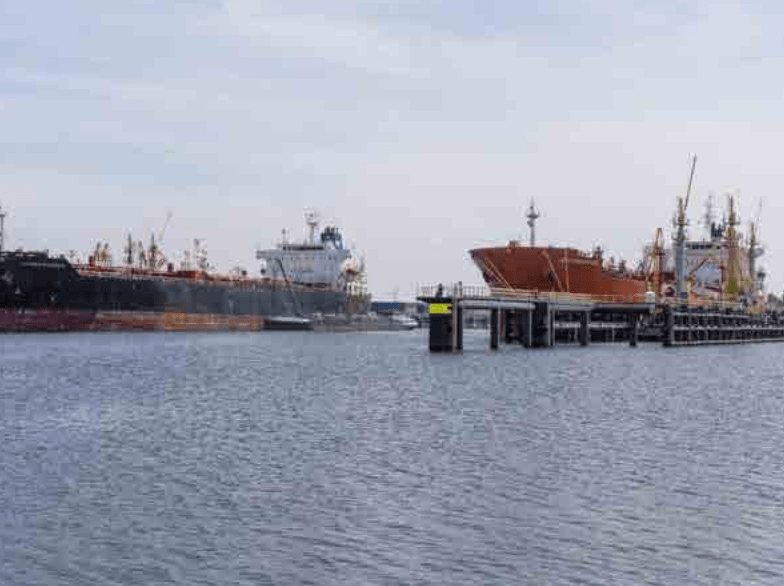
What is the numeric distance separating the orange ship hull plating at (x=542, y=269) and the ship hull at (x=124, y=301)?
2790cm

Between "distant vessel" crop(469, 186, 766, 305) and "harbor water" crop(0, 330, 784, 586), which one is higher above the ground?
"distant vessel" crop(469, 186, 766, 305)

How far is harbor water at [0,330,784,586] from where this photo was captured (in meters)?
14.8

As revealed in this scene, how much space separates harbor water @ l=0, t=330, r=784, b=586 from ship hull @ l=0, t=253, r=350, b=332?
38.7m

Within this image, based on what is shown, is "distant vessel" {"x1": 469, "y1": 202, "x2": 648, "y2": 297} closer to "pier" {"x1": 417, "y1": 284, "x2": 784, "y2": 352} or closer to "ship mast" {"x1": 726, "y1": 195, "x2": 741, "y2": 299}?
"pier" {"x1": 417, "y1": 284, "x2": 784, "y2": 352}

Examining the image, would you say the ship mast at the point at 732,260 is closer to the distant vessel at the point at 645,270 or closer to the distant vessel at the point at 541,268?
the distant vessel at the point at 645,270

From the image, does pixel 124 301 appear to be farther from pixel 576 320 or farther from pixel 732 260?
pixel 732 260

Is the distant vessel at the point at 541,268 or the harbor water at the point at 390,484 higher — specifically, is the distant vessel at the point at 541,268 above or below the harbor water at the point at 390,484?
above

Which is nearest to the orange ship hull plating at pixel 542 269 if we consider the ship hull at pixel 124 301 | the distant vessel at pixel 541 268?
the distant vessel at pixel 541 268

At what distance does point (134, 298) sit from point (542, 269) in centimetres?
3450

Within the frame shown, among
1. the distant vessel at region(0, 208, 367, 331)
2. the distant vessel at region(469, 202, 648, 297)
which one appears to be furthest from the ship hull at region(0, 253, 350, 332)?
the distant vessel at region(469, 202, 648, 297)

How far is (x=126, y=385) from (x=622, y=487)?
26.3m

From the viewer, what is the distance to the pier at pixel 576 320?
61094mm

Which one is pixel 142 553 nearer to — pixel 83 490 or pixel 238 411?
pixel 83 490

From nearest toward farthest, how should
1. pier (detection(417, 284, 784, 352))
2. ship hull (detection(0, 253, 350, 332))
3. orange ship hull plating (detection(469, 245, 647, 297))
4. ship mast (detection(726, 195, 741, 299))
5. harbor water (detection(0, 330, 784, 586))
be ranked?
harbor water (detection(0, 330, 784, 586)), pier (detection(417, 284, 784, 352)), orange ship hull plating (detection(469, 245, 647, 297)), ship hull (detection(0, 253, 350, 332)), ship mast (detection(726, 195, 741, 299))
